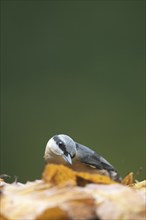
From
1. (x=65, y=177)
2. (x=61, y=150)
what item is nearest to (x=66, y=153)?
(x=61, y=150)

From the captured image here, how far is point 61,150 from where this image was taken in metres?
1.86

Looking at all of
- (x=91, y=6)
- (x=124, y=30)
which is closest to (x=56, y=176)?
(x=124, y=30)

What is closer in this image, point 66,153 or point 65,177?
point 65,177

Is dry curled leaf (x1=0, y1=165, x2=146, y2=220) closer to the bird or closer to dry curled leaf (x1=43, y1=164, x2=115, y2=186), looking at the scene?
dry curled leaf (x1=43, y1=164, x2=115, y2=186)

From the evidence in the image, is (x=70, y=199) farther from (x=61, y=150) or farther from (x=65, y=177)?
(x=61, y=150)

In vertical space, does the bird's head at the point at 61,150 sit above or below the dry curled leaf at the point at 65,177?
below

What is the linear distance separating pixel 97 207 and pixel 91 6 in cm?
724

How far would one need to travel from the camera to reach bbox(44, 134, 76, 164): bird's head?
1.81 meters

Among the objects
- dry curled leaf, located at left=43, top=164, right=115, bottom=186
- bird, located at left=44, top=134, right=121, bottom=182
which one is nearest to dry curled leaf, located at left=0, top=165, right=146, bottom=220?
dry curled leaf, located at left=43, top=164, right=115, bottom=186

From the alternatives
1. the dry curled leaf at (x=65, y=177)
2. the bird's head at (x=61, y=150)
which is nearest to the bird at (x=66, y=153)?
the bird's head at (x=61, y=150)

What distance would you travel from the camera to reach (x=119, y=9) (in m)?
7.33

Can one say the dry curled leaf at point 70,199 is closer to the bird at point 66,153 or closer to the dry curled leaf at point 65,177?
the dry curled leaf at point 65,177

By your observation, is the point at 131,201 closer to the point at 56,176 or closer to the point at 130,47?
the point at 56,176

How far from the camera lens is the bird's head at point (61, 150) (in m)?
1.81
